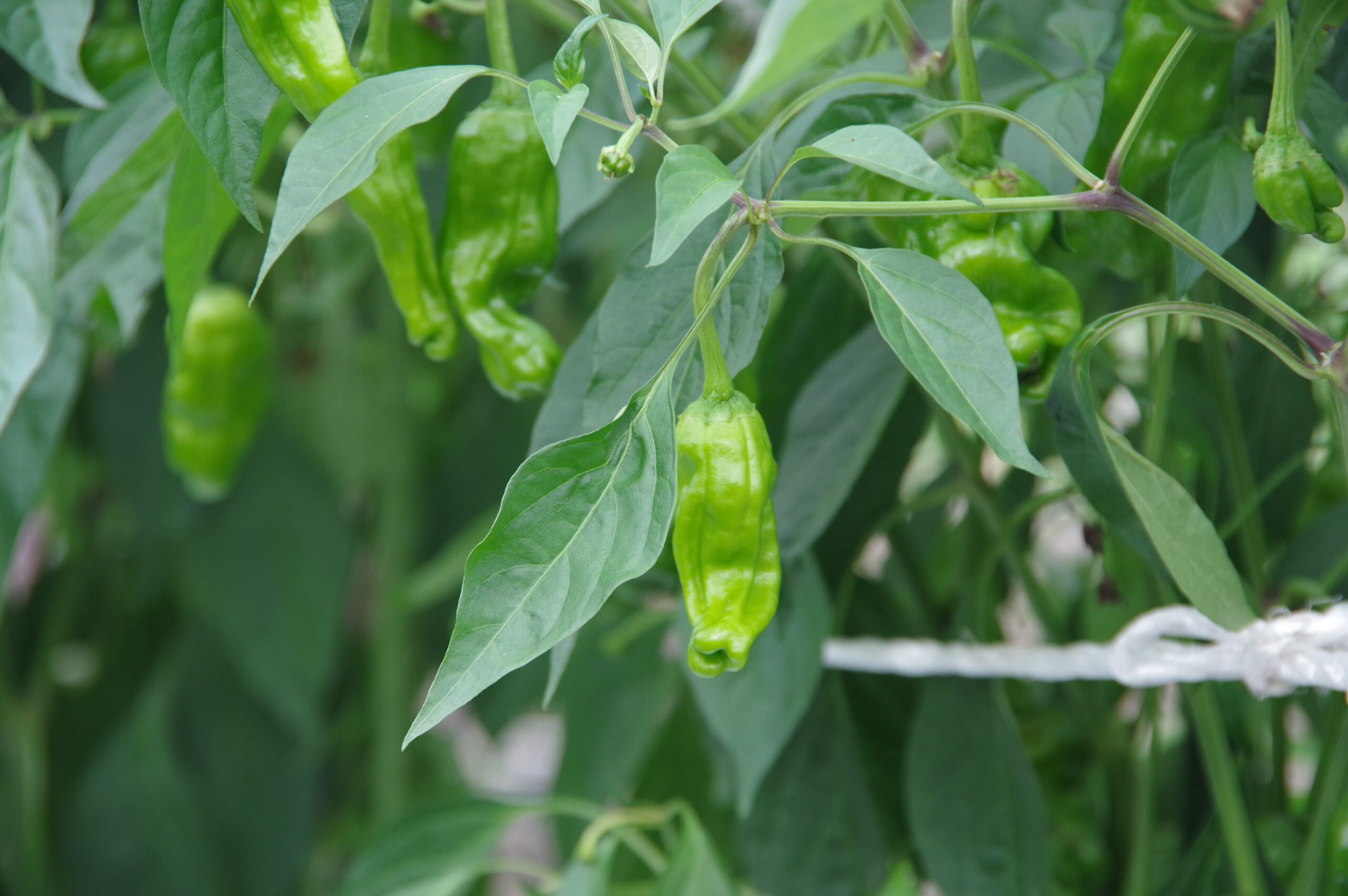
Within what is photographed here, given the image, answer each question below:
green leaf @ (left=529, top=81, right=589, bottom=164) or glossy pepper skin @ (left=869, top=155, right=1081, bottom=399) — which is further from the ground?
green leaf @ (left=529, top=81, right=589, bottom=164)

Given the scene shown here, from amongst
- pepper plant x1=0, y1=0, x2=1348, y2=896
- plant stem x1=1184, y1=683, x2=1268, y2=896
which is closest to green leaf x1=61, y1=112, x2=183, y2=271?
pepper plant x1=0, y1=0, x2=1348, y2=896

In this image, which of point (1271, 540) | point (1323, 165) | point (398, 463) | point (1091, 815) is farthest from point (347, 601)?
point (1323, 165)

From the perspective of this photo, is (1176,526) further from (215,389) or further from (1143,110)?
(215,389)

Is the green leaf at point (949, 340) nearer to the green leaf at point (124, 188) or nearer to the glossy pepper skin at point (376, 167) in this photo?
the glossy pepper skin at point (376, 167)

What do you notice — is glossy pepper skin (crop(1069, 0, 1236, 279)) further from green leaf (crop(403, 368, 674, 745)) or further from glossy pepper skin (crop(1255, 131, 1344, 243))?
green leaf (crop(403, 368, 674, 745))

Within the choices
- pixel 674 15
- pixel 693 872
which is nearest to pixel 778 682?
pixel 693 872

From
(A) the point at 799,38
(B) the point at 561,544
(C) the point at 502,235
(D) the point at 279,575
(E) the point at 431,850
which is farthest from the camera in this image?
(D) the point at 279,575

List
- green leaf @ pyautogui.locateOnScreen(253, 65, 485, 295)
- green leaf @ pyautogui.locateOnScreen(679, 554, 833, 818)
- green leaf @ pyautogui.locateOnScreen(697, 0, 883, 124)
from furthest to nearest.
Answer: green leaf @ pyautogui.locateOnScreen(679, 554, 833, 818) → green leaf @ pyautogui.locateOnScreen(253, 65, 485, 295) → green leaf @ pyautogui.locateOnScreen(697, 0, 883, 124)
